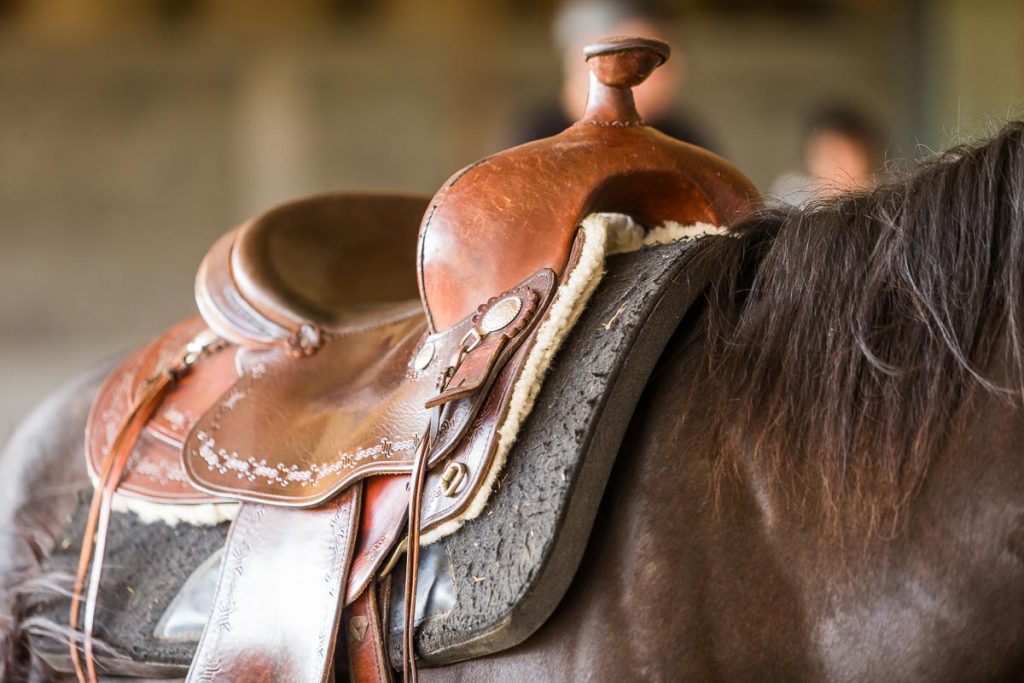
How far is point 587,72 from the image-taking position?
281 cm

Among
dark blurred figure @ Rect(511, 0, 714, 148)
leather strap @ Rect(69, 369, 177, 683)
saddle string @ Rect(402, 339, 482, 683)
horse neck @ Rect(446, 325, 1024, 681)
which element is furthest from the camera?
dark blurred figure @ Rect(511, 0, 714, 148)

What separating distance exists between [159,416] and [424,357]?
393 millimetres

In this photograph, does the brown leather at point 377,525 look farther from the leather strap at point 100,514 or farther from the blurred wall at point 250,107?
the blurred wall at point 250,107

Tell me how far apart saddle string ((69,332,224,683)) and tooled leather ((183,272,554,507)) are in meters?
0.12

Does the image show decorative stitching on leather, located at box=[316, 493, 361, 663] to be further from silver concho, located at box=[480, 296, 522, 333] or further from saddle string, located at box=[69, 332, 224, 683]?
saddle string, located at box=[69, 332, 224, 683]

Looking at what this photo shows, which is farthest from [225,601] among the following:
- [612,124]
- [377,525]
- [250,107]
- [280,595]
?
[250,107]

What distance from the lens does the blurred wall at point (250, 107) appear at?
691 centimetres

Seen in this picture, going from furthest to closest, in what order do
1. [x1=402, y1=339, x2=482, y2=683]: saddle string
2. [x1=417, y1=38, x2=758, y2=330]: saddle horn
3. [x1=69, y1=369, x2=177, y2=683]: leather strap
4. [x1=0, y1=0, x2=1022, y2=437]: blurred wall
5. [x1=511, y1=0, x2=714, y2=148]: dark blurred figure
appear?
1. [x1=0, y1=0, x2=1022, y2=437]: blurred wall
2. [x1=511, y1=0, x2=714, y2=148]: dark blurred figure
3. [x1=69, y1=369, x2=177, y2=683]: leather strap
4. [x1=417, y1=38, x2=758, y2=330]: saddle horn
5. [x1=402, y1=339, x2=482, y2=683]: saddle string

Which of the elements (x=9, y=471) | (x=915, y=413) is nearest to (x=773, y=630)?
(x=915, y=413)

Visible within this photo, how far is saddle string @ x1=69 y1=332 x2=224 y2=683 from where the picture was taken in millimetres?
1136

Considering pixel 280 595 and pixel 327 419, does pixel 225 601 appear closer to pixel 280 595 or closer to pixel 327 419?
pixel 280 595

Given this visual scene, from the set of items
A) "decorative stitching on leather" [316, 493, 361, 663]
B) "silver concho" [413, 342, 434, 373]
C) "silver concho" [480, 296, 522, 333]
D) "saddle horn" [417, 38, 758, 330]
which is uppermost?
"saddle horn" [417, 38, 758, 330]

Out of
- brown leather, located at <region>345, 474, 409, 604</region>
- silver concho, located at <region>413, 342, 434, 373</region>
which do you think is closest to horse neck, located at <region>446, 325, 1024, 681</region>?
brown leather, located at <region>345, 474, 409, 604</region>

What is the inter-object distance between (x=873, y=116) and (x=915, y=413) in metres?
6.66
